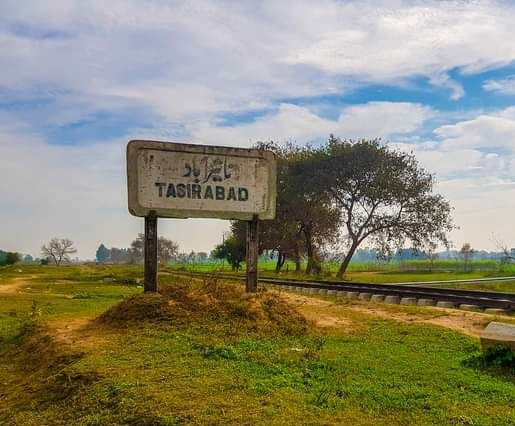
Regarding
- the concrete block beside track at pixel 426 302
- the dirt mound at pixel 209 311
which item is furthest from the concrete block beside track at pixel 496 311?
the dirt mound at pixel 209 311

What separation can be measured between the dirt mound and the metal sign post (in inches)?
36.9

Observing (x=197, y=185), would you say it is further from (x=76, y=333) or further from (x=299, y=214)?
(x=299, y=214)

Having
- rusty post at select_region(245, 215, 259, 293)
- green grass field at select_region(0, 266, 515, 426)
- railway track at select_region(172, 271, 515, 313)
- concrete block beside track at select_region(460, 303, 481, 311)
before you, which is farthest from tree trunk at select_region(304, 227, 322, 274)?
green grass field at select_region(0, 266, 515, 426)

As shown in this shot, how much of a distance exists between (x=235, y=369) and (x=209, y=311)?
10.5 ft

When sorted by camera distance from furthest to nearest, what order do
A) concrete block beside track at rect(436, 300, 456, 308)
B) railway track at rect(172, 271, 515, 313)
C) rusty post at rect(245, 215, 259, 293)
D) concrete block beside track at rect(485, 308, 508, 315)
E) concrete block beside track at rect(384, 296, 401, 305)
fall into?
concrete block beside track at rect(384, 296, 401, 305) < concrete block beside track at rect(436, 300, 456, 308) < railway track at rect(172, 271, 515, 313) < concrete block beside track at rect(485, 308, 508, 315) < rusty post at rect(245, 215, 259, 293)

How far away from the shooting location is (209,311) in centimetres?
987

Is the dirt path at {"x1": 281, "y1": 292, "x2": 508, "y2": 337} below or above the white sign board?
below

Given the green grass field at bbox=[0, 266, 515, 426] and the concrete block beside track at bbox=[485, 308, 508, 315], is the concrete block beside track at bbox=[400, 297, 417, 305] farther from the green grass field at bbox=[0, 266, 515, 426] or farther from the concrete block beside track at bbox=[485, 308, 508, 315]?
the green grass field at bbox=[0, 266, 515, 426]

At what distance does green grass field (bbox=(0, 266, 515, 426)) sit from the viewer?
5.29m

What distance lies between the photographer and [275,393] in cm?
574

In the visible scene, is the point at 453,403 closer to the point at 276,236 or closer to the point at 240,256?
the point at 276,236

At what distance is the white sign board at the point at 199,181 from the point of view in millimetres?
11133

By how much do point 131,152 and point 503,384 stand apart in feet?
27.1

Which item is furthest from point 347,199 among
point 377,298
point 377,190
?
point 377,298
